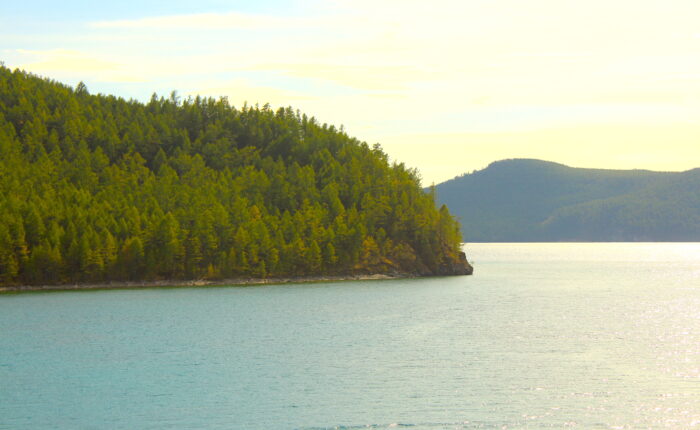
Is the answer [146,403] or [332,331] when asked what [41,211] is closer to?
[332,331]

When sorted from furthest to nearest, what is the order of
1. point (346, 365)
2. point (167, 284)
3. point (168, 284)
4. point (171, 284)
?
point (171, 284), point (168, 284), point (167, 284), point (346, 365)

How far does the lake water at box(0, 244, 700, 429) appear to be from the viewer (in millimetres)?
52656

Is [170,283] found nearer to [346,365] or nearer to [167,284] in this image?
[167,284]

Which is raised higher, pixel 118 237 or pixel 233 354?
pixel 118 237

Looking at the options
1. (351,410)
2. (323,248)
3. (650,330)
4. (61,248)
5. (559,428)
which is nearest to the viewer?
(559,428)

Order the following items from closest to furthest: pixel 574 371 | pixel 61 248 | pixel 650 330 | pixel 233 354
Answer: pixel 574 371 < pixel 233 354 < pixel 650 330 < pixel 61 248

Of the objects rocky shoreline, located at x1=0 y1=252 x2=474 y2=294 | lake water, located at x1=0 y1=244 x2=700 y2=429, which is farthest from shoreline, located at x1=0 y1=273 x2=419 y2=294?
lake water, located at x1=0 y1=244 x2=700 y2=429

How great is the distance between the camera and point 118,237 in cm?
17262

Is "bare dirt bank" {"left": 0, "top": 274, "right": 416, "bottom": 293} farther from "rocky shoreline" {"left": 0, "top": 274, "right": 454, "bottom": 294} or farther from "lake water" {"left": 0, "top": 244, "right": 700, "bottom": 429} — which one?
"lake water" {"left": 0, "top": 244, "right": 700, "bottom": 429}

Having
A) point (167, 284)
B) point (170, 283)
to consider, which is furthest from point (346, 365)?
point (170, 283)

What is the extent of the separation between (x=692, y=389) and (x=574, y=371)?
33.7 ft

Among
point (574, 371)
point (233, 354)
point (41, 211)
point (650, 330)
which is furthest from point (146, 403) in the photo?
point (41, 211)

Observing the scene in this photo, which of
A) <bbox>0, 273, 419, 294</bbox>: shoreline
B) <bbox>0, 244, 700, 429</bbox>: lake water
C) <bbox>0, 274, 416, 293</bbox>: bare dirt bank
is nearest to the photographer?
<bbox>0, 244, 700, 429</bbox>: lake water

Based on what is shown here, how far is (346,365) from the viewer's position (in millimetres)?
72250
